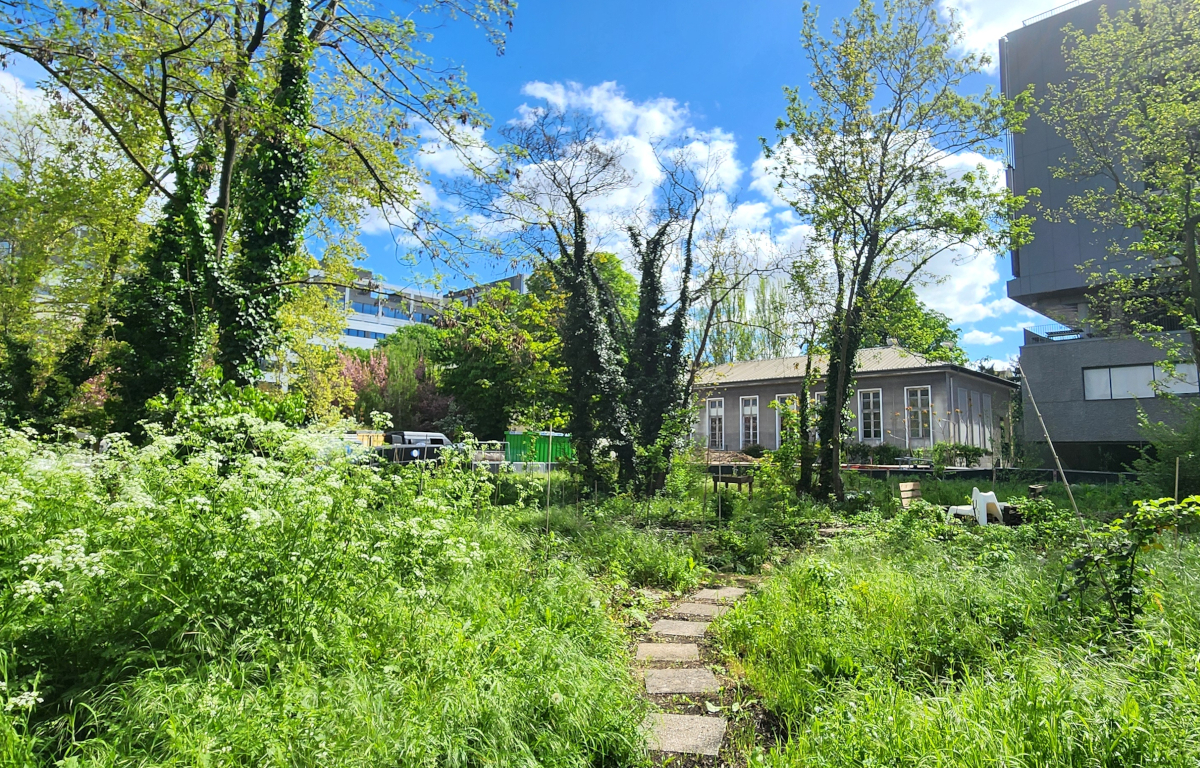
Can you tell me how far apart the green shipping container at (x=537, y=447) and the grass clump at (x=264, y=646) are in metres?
6.78

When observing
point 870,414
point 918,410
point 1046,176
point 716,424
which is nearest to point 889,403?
point 870,414

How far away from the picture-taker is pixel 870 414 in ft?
82.8

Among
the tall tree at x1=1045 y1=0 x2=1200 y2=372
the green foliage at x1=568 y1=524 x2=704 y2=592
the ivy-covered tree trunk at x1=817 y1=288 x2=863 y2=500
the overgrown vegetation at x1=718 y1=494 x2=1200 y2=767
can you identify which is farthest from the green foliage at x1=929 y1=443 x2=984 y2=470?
the green foliage at x1=568 y1=524 x2=704 y2=592

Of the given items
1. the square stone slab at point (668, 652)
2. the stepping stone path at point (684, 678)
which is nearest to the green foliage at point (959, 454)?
the stepping stone path at point (684, 678)

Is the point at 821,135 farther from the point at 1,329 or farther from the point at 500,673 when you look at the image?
the point at 1,329

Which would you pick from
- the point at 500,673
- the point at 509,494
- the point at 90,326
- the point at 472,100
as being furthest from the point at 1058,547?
the point at 90,326

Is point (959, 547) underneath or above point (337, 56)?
underneath

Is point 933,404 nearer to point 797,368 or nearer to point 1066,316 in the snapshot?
point 797,368

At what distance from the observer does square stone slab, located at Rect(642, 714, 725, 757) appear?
2986 mm

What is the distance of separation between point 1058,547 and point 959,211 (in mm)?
7928

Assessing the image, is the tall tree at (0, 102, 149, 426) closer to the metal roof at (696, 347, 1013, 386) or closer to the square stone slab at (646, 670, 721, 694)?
the square stone slab at (646, 670, 721, 694)

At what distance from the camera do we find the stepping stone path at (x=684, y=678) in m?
3.04

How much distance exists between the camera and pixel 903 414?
945 inches

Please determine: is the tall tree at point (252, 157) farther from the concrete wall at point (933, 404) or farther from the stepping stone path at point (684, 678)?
the concrete wall at point (933, 404)
